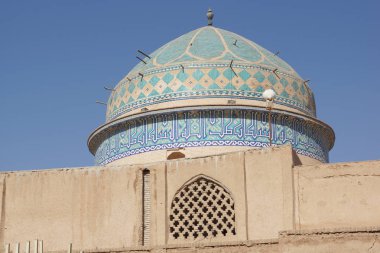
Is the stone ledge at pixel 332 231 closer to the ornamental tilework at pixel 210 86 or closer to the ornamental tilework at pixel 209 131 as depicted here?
the ornamental tilework at pixel 209 131

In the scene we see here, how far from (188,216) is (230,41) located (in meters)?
6.03

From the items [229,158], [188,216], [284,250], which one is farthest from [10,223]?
[284,250]

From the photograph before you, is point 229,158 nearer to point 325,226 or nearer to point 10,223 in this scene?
point 325,226

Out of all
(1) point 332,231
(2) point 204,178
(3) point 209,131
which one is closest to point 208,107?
(3) point 209,131

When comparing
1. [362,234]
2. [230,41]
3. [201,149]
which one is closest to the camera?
[362,234]

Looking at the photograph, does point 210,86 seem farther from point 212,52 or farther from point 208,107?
point 212,52

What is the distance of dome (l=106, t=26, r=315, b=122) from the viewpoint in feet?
57.3

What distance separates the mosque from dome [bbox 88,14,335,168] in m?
0.03

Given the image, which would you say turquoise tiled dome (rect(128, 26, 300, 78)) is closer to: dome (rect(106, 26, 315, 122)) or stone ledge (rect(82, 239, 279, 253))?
dome (rect(106, 26, 315, 122))

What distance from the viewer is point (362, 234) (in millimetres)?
11883

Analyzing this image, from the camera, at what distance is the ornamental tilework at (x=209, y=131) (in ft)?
55.8

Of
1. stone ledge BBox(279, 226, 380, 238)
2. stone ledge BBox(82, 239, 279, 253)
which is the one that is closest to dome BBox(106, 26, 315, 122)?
stone ledge BBox(82, 239, 279, 253)

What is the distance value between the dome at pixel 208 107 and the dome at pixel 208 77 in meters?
0.02

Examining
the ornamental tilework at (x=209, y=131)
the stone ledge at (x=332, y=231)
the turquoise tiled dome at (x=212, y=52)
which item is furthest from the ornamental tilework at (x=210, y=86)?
the stone ledge at (x=332, y=231)
